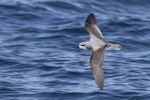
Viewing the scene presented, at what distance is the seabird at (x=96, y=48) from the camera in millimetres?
11672

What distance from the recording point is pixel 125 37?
17.2 metres

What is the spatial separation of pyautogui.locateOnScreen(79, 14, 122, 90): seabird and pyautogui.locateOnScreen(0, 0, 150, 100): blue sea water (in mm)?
1419

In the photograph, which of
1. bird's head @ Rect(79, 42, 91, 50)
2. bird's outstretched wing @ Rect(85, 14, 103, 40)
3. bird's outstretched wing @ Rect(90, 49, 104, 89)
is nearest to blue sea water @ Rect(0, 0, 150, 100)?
bird's outstretched wing @ Rect(85, 14, 103, 40)

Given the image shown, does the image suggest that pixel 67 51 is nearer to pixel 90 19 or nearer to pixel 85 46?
pixel 90 19

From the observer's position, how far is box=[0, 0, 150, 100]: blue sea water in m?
13.8

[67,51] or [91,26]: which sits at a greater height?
[67,51]

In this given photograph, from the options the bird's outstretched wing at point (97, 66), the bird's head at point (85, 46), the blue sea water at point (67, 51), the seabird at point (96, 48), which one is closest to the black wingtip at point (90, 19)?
the seabird at point (96, 48)

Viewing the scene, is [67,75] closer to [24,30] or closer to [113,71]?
[113,71]

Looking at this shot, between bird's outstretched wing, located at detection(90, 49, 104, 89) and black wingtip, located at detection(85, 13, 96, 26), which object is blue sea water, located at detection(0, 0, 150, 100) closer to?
black wingtip, located at detection(85, 13, 96, 26)

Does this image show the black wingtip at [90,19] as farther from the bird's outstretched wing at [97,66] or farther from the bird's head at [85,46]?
the bird's outstretched wing at [97,66]

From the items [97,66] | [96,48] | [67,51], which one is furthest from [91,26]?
[67,51]

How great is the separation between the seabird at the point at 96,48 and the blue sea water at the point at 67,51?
4.65ft

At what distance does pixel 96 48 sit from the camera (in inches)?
476

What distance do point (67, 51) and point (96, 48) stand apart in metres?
4.15
